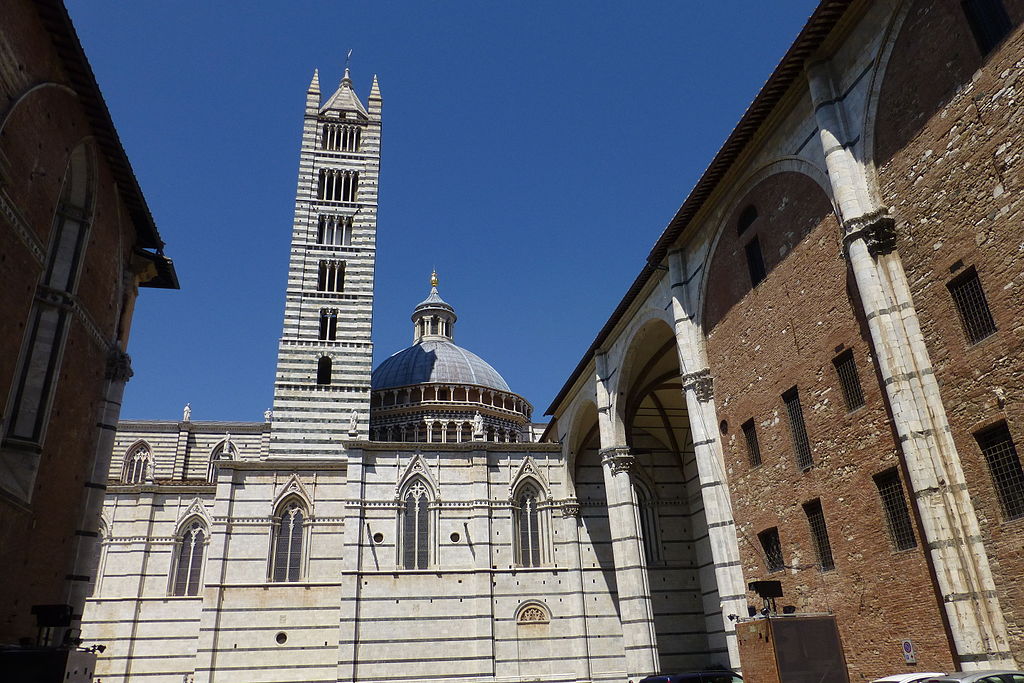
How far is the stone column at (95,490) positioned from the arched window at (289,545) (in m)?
10.6

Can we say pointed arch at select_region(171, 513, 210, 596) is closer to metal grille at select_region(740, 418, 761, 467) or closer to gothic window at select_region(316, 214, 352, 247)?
gothic window at select_region(316, 214, 352, 247)

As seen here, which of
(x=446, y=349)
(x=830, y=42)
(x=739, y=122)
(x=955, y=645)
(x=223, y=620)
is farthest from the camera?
(x=446, y=349)

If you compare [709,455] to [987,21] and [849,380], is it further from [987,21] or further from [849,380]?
[987,21]

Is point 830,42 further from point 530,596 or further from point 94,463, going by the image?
point 530,596

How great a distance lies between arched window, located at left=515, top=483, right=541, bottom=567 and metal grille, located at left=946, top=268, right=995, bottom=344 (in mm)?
20733

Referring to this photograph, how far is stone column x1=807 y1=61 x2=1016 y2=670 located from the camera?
970 centimetres

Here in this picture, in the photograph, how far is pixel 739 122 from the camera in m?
15.7

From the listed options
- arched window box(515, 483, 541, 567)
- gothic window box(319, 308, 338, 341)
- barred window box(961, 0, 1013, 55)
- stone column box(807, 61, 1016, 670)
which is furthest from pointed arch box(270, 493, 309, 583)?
barred window box(961, 0, 1013, 55)

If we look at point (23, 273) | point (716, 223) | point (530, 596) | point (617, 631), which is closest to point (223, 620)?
point (530, 596)

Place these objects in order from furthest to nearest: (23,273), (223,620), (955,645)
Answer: (223,620) < (23,273) < (955,645)

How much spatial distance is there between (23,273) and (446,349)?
36.6 meters

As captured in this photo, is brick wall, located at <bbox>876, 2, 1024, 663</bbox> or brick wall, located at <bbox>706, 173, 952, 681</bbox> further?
brick wall, located at <bbox>706, 173, 952, 681</bbox>

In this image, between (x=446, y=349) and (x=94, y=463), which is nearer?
(x=94, y=463)

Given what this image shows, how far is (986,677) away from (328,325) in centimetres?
3065
